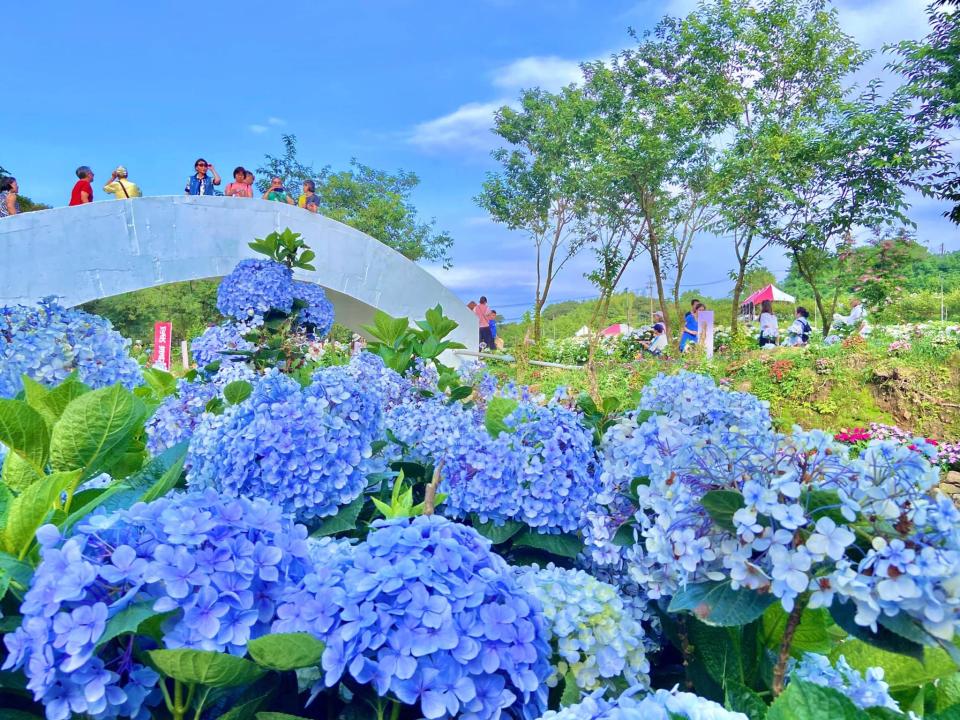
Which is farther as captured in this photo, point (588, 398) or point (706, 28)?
point (706, 28)

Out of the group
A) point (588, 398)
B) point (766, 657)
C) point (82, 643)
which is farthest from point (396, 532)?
point (588, 398)

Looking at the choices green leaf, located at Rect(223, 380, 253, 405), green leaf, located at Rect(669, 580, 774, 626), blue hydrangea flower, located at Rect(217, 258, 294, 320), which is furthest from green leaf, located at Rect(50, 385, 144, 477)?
blue hydrangea flower, located at Rect(217, 258, 294, 320)

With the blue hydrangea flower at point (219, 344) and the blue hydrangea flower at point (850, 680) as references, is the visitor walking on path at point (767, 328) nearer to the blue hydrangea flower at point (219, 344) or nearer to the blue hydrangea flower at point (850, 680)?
the blue hydrangea flower at point (219, 344)

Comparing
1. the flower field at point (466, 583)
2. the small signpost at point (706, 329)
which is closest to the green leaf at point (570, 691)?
the flower field at point (466, 583)

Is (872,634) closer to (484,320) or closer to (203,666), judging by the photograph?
(203,666)

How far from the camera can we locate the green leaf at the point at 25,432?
1215mm

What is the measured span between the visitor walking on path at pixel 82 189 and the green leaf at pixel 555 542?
9.34 metres

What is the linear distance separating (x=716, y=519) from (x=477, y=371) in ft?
7.91

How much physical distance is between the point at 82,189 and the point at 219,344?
7.60 meters

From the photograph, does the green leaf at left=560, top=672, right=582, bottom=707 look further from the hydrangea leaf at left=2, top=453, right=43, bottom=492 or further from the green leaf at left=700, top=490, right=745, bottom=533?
the hydrangea leaf at left=2, top=453, right=43, bottom=492

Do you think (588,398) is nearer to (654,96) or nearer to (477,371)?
(477,371)

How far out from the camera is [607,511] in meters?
1.28

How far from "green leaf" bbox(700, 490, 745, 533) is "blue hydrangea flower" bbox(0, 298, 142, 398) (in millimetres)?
1633

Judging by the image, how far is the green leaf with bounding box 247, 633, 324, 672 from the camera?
2.52ft
